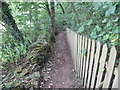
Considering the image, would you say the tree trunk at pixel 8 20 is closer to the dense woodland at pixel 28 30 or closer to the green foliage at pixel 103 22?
the dense woodland at pixel 28 30

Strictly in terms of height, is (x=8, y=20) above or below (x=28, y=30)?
above

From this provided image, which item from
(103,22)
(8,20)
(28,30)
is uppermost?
(8,20)

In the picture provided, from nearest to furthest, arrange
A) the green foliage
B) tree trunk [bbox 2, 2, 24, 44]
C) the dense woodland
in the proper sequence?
the green foliage, the dense woodland, tree trunk [bbox 2, 2, 24, 44]

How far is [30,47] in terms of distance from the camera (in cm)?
318

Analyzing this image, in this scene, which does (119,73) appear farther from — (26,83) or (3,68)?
(3,68)

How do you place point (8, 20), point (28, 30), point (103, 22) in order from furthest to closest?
point (28, 30), point (8, 20), point (103, 22)

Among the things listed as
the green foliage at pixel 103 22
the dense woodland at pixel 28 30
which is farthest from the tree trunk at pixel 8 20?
the green foliage at pixel 103 22

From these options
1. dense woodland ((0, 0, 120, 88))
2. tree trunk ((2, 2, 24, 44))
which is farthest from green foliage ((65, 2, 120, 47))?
tree trunk ((2, 2, 24, 44))

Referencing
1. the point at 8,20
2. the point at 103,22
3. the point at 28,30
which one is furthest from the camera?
the point at 28,30

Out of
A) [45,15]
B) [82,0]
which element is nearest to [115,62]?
[82,0]

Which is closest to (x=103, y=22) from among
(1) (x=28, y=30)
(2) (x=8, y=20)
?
(2) (x=8, y=20)

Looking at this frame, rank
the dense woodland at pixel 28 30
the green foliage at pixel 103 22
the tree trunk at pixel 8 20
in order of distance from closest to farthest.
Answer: the green foliage at pixel 103 22 < the dense woodland at pixel 28 30 < the tree trunk at pixel 8 20

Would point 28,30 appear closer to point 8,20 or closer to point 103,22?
point 8,20

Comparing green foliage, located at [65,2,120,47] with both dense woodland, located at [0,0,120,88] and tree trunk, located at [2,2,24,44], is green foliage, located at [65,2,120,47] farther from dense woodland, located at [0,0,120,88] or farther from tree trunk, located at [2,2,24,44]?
→ tree trunk, located at [2,2,24,44]
